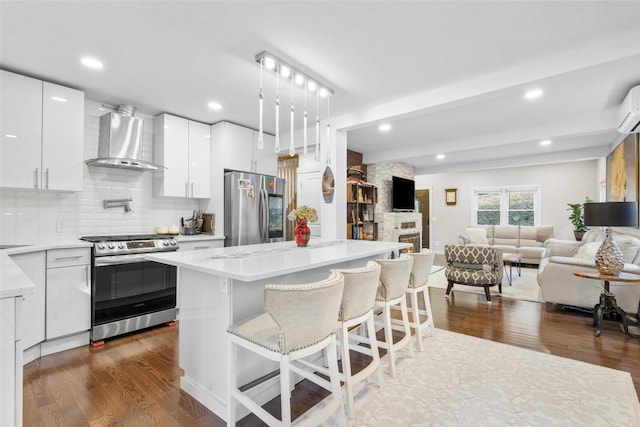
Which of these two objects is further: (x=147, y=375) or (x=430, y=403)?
(x=147, y=375)

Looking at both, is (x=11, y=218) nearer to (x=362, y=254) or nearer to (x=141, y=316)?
(x=141, y=316)

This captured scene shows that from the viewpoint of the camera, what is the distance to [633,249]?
3.74 meters

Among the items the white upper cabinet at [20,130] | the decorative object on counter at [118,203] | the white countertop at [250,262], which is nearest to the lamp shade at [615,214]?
the white countertop at [250,262]

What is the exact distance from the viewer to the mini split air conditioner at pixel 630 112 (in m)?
3.12

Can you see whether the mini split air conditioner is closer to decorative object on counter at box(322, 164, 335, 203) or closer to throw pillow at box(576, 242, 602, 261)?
throw pillow at box(576, 242, 602, 261)

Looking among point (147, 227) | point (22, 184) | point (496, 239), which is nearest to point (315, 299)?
point (22, 184)

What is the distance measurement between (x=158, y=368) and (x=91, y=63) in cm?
261

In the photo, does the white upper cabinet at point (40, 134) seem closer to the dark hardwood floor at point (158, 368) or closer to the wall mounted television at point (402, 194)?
the dark hardwood floor at point (158, 368)

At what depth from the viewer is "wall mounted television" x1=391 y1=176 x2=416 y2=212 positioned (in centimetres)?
718

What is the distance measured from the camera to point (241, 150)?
442 cm

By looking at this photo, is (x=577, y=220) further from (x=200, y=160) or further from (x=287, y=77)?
(x=200, y=160)

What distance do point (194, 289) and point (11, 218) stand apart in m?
2.34

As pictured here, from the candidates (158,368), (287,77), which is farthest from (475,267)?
(158,368)

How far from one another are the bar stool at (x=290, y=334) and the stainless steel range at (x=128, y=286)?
6.28 ft
